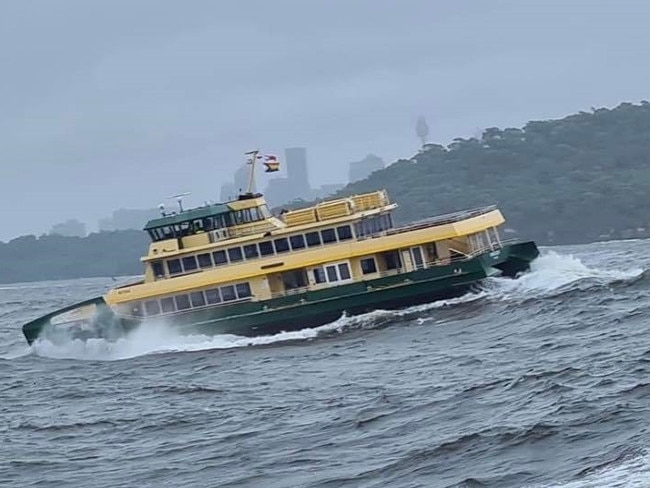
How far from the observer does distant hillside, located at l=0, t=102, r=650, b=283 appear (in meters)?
131

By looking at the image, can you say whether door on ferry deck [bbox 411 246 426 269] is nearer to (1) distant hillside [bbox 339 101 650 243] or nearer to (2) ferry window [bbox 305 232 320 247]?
(2) ferry window [bbox 305 232 320 247]

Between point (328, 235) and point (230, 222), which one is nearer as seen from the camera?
point (328, 235)

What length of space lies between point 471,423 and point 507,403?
4.65ft

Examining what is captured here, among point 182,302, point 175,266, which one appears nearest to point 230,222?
point 175,266

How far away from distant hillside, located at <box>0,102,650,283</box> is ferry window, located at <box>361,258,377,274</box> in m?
82.2

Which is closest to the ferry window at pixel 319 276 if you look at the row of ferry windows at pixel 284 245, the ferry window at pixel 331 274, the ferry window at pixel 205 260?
the ferry window at pixel 331 274

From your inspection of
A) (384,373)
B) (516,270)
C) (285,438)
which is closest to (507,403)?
(285,438)

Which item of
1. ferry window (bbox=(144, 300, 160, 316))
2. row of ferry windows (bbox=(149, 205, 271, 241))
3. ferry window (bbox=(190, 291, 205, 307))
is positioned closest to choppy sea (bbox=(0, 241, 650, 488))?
ferry window (bbox=(144, 300, 160, 316))

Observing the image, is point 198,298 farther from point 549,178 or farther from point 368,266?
point 549,178

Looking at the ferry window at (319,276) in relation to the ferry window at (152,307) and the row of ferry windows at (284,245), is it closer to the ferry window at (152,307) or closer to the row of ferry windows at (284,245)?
the row of ferry windows at (284,245)

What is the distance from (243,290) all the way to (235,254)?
1.26m

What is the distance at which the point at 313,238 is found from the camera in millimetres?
48375

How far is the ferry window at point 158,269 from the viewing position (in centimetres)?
4941

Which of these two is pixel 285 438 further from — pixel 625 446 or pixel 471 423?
pixel 625 446
